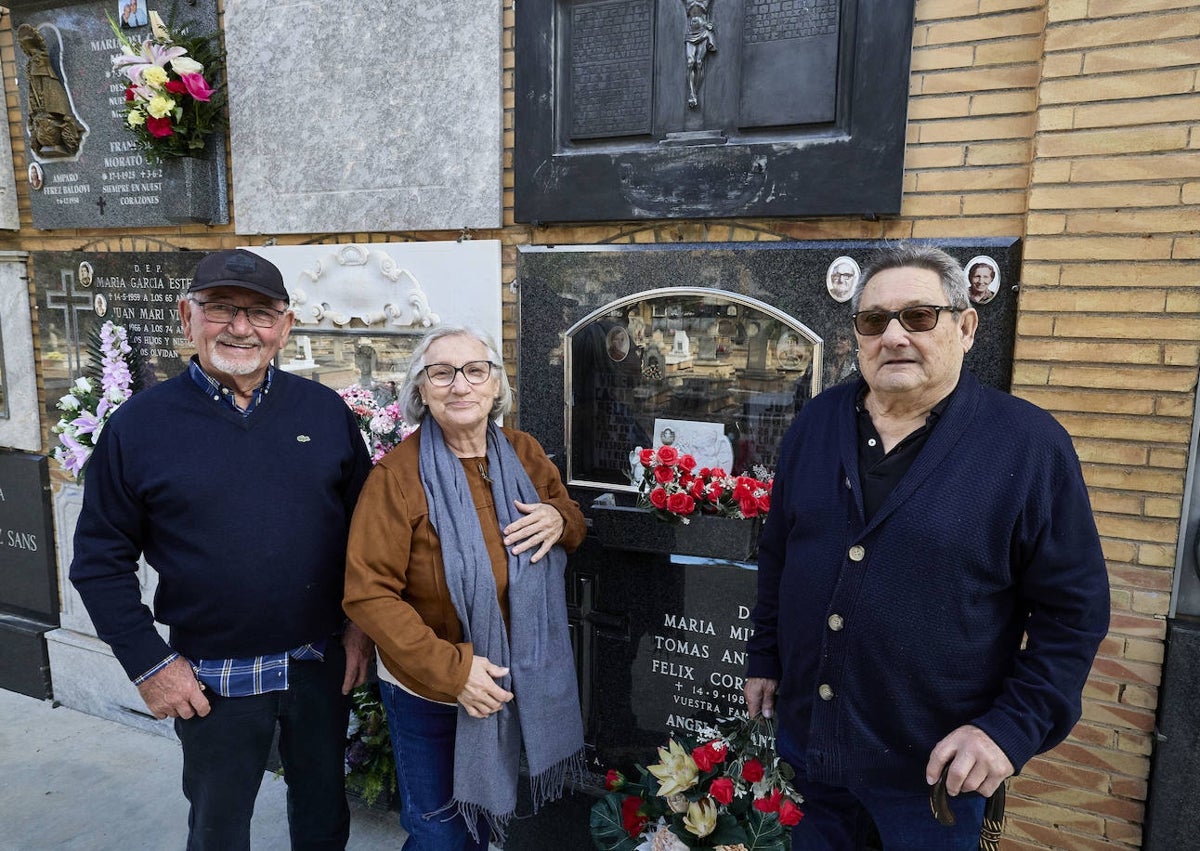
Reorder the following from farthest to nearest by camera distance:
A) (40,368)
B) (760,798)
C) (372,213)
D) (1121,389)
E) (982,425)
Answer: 1. (40,368)
2. (372,213)
3. (1121,389)
4. (760,798)
5. (982,425)

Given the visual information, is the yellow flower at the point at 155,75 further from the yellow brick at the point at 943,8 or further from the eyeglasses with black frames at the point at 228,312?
the yellow brick at the point at 943,8

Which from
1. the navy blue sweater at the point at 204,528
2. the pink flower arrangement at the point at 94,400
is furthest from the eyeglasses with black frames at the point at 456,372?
the pink flower arrangement at the point at 94,400

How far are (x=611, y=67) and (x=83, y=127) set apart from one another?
3.07 metres

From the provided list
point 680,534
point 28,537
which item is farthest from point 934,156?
point 28,537

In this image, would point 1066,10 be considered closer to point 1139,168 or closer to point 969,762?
point 1139,168

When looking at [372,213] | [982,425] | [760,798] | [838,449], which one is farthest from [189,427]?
[982,425]

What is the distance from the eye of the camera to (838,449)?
182 cm

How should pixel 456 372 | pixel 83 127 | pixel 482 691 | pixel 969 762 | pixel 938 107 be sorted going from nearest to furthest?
pixel 969 762, pixel 482 691, pixel 456 372, pixel 938 107, pixel 83 127

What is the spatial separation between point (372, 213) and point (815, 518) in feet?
8.16

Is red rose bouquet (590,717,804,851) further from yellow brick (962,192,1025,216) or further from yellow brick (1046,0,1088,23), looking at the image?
yellow brick (1046,0,1088,23)

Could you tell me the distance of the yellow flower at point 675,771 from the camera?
2.27 metres

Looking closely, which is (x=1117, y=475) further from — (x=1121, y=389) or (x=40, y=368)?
(x=40, y=368)

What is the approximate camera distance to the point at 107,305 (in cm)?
409

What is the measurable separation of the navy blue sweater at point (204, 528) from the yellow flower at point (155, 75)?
198 centimetres
